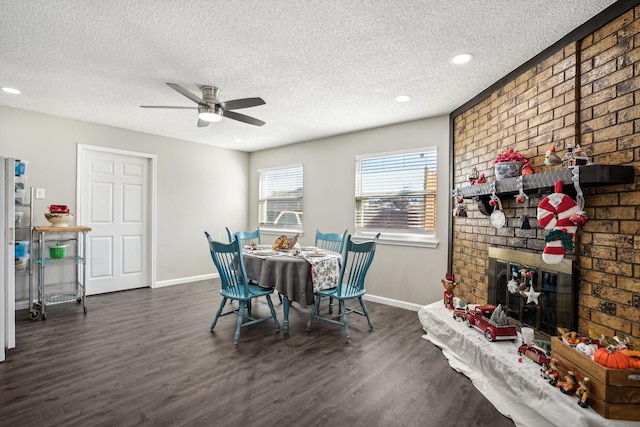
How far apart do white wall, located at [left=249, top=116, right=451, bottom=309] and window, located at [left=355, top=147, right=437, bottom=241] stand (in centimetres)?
11

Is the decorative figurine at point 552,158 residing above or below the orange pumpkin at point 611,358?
above

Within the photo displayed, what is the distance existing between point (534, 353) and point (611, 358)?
0.50m

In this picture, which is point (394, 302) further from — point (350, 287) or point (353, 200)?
point (353, 200)

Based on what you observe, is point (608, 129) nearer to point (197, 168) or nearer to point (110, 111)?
point (110, 111)

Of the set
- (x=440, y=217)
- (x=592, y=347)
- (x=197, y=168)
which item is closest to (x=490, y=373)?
(x=592, y=347)

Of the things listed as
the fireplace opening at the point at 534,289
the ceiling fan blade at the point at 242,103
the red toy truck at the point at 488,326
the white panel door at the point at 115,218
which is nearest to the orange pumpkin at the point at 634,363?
the fireplace opening at the point at 534,289

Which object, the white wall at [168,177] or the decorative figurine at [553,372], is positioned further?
the white wall at [168,177]

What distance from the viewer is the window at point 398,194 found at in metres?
4.13

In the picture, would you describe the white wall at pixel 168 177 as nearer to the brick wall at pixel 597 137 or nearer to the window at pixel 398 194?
the window at pixel 398 194

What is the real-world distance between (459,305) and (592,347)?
1.29 metres

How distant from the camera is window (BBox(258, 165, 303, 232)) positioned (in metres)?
5.68

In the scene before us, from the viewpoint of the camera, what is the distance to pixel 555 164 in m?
2.18

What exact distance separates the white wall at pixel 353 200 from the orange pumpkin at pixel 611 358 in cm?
220

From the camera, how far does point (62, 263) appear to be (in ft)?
13.6
